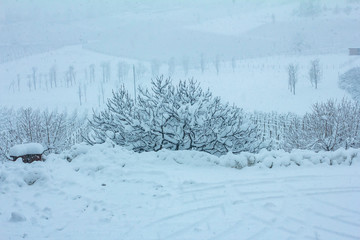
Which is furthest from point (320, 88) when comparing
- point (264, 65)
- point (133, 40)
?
point (133, 40)

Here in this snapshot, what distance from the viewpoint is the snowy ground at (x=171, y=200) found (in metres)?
4.06

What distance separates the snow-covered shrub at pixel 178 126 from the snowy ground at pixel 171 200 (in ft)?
10.4

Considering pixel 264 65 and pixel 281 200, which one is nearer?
pixel 281 200

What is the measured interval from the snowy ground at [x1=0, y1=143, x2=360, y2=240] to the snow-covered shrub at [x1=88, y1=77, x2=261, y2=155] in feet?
10.4

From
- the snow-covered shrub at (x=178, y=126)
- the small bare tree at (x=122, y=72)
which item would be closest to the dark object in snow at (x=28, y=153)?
the snow-covered shrub at (x=178, y=126)

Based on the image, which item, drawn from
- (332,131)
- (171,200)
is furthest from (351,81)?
(171,200)

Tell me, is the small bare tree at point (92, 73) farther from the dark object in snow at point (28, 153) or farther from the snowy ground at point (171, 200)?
the snowy ground at point (171, 200)

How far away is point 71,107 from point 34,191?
60133mm

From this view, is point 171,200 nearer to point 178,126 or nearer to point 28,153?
point 28,153

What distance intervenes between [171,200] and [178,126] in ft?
18.2

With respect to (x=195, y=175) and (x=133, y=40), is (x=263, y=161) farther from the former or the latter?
(x=133, y=40)

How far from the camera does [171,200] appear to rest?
16.6 feet

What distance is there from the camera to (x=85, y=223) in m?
4.31

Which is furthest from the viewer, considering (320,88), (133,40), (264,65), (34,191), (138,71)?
(133,40)
